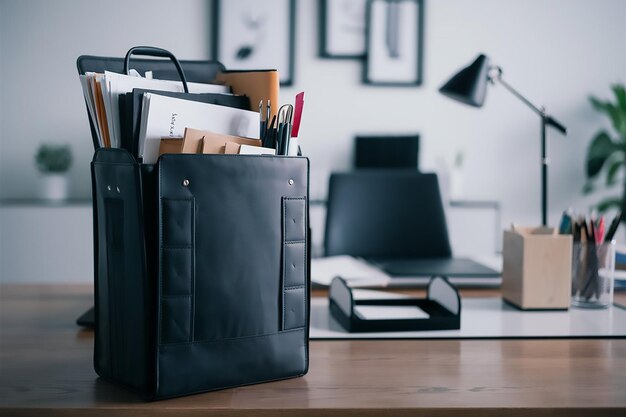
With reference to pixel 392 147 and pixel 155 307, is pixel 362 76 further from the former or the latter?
pixel 155 307

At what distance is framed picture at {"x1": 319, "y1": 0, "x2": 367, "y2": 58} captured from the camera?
366 centimetres

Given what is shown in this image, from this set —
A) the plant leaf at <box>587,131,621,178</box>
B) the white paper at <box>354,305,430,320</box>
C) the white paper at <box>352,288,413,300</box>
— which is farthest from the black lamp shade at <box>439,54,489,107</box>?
the plant leaf at <box>587,131,621,178</box>

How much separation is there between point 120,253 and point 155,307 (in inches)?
3.2

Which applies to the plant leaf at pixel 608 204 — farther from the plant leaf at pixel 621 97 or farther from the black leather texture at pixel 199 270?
the black leather texture at pixel 199 270

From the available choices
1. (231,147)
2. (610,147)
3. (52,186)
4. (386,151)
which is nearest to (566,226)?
(231,147)

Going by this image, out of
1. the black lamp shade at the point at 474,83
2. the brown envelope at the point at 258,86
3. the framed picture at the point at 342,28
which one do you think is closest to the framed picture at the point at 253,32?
the framed picture at the point at 342,28

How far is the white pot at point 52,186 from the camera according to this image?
343 centimetres

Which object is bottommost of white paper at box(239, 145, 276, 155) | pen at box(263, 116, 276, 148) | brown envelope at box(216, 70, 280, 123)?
white paper at box(239, 145, 276, 155)

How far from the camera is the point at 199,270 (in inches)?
27.9

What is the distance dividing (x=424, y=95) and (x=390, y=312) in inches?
112

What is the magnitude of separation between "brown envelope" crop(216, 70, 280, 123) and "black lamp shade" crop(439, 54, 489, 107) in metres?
0.83

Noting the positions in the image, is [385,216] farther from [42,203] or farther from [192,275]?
[42,203]

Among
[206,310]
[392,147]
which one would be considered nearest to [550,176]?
[392,147]

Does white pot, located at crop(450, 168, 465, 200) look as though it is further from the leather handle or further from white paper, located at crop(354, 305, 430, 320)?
the leather handle
